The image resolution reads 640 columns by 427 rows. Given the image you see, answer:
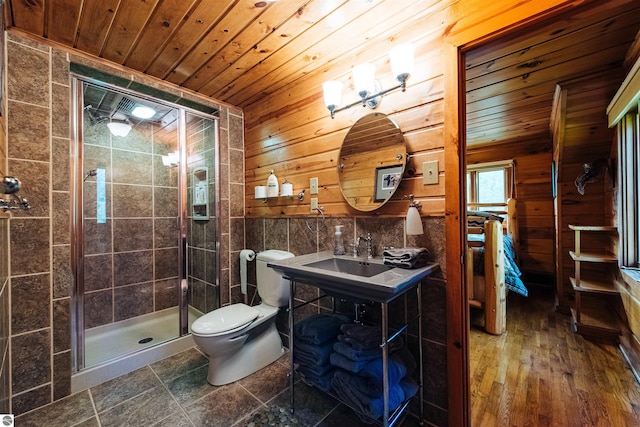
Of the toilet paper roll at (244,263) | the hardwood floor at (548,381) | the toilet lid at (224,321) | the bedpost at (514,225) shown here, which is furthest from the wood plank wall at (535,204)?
the toilet lid at (224,321)

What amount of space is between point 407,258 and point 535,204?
388 cm

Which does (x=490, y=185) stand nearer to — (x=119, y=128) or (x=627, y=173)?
(x=627, y=173)

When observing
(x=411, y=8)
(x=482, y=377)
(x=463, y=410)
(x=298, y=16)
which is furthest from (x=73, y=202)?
(x=482, y=377)

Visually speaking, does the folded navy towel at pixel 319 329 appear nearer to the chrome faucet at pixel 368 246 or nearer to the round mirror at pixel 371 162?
the chrome faucet at pixel 368 246

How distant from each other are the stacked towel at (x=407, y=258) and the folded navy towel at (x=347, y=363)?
20.1 inches

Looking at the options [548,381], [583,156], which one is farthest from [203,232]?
[583,156]

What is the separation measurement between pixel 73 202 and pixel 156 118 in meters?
1.14

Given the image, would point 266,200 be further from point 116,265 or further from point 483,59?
point 483,59

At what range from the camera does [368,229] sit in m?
1.62

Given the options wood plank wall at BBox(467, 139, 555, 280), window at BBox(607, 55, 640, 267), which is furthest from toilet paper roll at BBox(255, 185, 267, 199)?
wood plank wall at BBox(467, 139, 555, 280)

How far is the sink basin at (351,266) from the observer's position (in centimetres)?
142

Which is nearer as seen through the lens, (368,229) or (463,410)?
(463,410)

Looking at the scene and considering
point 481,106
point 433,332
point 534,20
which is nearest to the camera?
point 534,20

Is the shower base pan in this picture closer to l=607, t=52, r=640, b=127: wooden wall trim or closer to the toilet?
the toilet
